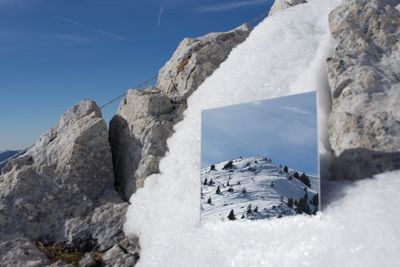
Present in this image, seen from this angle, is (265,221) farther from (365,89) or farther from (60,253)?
(60,253)

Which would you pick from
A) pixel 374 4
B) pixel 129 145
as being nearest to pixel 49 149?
pixel 129 145

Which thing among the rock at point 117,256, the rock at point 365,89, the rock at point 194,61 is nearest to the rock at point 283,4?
the rock at point 194,61

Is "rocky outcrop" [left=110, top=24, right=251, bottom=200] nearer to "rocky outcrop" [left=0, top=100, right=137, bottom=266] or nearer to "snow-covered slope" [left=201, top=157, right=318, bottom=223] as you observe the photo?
"rocky outcrop" [left=0, top=100, right=137, bottom=266]

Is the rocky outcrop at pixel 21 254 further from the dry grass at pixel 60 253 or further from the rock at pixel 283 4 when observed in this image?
the rock at pixel 283 4

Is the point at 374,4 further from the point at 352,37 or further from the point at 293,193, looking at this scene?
the point at 293,193

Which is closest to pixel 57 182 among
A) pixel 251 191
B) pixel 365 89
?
pixel 251 191
